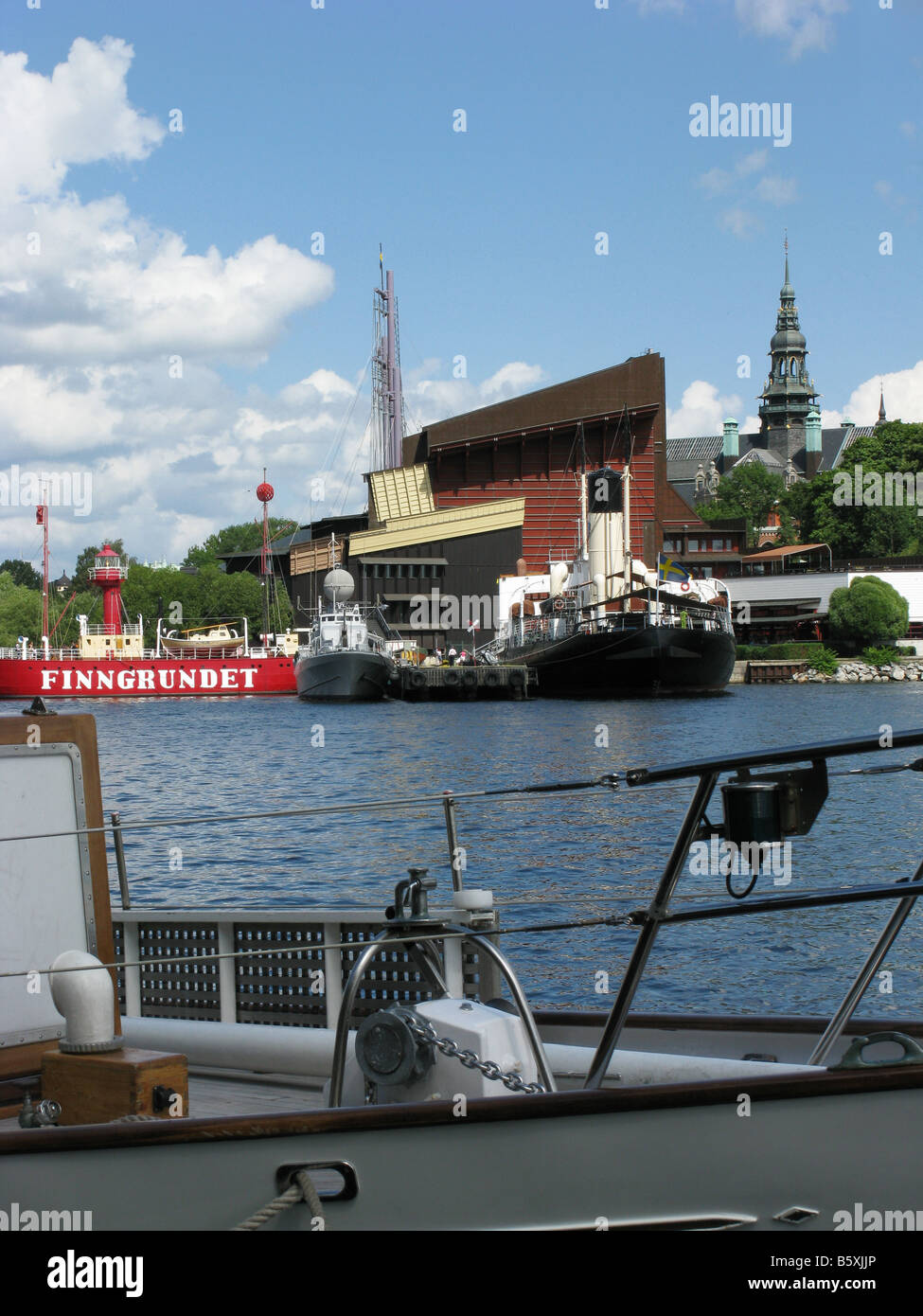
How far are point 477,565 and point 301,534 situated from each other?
2846 centimetres

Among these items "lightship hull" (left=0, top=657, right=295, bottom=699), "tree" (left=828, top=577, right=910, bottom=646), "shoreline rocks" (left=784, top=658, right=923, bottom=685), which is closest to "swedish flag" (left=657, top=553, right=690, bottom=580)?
"shoreline rocks" (left=784, top=658, right=923, bottom=685)

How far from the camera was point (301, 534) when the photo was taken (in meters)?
117

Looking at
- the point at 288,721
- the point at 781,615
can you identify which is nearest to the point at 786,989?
the point at 288,721

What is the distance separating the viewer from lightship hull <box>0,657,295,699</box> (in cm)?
8594

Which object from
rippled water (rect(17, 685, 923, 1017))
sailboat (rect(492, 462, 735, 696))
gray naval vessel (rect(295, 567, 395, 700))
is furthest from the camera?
gray naval vessel (rect(295, 567, 395, 700))

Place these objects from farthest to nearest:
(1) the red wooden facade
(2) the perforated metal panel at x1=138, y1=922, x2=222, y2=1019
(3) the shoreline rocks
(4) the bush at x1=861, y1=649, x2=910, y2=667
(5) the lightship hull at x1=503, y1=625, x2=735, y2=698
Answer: (1) the red wooden facade → (4) the bush at x1=861, y1=649, x2=910, y2=667 → (3) the shoreline rocks → (5) the lightship hull at x1=503, y1=625, x2=735, y2=698 → (2) the perforated metal panel at x1=138, y1=922, x2=222, y2=1019

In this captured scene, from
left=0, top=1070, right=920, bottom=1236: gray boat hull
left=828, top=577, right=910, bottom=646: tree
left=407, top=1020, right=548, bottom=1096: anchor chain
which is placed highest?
left=828, top=577, right=910, bottom=646: tree

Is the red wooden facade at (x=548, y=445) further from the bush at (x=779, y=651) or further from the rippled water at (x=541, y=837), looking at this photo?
the rippled water at (x=541, y=837)

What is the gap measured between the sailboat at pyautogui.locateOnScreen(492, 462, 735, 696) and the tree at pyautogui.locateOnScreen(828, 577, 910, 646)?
47.1 ft

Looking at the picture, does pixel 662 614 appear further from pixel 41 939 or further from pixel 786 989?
pixel 41 939

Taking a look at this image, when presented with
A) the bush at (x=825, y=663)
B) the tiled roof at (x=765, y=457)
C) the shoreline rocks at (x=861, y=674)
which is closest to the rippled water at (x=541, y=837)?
the shoreline rocks at (x=861, y=674)

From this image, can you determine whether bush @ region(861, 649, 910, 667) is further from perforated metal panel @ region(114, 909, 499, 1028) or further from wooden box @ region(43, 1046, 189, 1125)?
wooden box @ region(43, 1046, 189, 1125)

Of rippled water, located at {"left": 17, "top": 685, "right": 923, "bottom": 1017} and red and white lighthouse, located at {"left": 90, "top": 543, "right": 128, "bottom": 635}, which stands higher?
red and white lighthouse, located at {"left": 90, "top": 543, "right": 128, "bottom": 635}

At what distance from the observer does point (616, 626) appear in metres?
70.0
